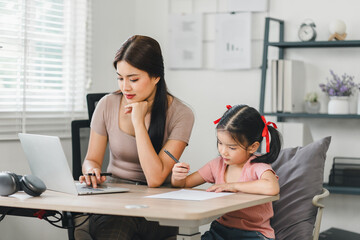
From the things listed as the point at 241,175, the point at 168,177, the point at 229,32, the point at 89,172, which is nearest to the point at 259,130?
the point at 241,175

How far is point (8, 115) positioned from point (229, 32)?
61.8 inches

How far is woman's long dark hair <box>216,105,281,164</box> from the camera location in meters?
2.01

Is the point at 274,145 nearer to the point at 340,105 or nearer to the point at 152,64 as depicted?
the point at 152,64

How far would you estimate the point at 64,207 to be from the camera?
5.34ft

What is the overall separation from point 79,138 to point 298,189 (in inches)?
45.9

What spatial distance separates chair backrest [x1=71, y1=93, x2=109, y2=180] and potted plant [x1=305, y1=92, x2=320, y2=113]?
1298 mm

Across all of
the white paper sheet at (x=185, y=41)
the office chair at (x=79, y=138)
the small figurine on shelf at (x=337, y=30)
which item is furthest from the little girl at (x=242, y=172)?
the white paper sheet at (x=185, y=41)

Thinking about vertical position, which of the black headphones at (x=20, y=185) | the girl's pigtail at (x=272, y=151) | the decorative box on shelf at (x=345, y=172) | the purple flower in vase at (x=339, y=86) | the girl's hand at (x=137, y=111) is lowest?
the decorative box on shelf at (x=345, y=172)

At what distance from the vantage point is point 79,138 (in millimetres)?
2809

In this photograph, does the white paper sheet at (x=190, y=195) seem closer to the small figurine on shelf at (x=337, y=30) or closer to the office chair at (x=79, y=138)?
the office chair at (x=79, y=138)

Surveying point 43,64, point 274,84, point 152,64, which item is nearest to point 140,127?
point 152,64

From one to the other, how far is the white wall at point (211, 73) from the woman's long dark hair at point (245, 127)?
1.44 meters

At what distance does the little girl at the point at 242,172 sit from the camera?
1939 millimetres

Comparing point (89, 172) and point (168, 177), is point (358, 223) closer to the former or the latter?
point (168, 177)
